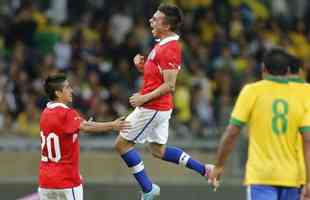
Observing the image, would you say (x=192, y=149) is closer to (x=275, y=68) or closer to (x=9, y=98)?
(x=9, y=98)

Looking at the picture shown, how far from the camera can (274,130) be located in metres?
10.2

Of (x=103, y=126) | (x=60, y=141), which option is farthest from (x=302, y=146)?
(x=60, y=141)

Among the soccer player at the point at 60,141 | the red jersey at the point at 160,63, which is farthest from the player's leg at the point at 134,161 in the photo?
the soccer player at the point at 60,141

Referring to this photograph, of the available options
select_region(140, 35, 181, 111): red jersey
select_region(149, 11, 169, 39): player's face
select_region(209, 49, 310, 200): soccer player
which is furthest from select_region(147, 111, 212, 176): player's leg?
select_region(209, 49, 310, 200): soccer player

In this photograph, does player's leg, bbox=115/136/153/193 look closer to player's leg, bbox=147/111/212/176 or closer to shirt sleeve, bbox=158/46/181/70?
player's leg, bbox=147/111/212/176

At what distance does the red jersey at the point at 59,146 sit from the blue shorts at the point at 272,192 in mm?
1925

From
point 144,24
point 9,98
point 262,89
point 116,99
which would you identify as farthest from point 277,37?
point 262,89

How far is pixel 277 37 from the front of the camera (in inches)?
900

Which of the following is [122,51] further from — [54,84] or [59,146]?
[59,146]

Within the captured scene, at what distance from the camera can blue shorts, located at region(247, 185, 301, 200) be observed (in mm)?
10172

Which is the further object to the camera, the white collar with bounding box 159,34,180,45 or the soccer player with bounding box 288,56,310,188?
the white collar with bounding box 159,34,180,45

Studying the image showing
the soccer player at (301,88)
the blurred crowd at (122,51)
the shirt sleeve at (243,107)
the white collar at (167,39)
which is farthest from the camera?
the blurred crowd at (122,51)

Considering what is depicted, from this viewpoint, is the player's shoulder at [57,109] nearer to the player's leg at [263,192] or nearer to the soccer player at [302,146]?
the player's leg at [263,192]

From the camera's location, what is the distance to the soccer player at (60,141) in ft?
37.2
